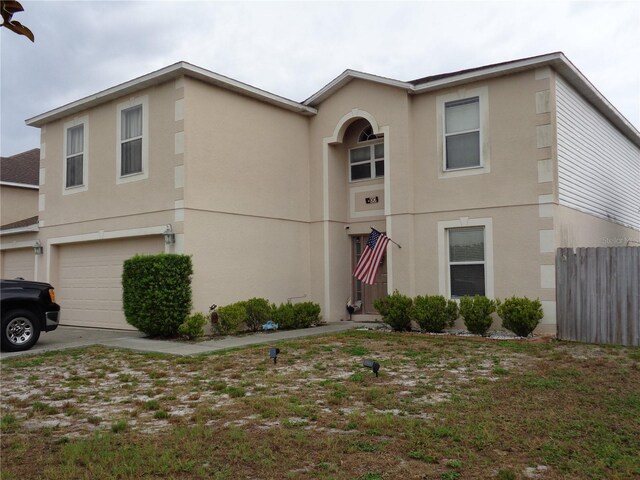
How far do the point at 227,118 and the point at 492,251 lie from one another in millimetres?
7035

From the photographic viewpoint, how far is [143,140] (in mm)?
13625

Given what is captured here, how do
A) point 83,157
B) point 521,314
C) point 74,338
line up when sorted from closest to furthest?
point 521,314 < point 74,338 < point 83,157

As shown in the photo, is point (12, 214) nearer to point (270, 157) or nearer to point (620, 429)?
point (270, 157)

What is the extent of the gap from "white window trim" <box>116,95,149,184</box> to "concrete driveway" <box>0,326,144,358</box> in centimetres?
375

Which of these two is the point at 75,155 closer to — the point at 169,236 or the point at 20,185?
the point at 169,236

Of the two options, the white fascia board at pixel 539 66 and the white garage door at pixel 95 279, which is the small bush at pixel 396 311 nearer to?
the white fascia board at pixel 539 66

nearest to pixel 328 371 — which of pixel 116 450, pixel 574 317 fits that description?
pixel 116 450

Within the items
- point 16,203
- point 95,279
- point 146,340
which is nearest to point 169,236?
point 146,340

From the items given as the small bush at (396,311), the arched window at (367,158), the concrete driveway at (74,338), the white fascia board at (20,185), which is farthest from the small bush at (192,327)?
the white fascia board at (20,185)

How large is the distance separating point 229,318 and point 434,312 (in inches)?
182

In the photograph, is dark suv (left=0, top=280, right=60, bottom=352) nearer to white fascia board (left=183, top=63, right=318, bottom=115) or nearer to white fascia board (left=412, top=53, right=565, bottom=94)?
white fascia board (left=183, top=63, right=318, bottom=115)

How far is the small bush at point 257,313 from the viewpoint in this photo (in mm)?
13352

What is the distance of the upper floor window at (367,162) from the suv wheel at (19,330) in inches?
350

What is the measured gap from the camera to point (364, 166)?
15656 millimetres
